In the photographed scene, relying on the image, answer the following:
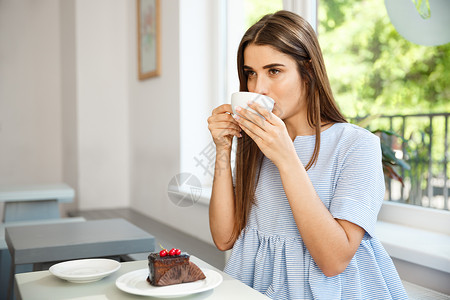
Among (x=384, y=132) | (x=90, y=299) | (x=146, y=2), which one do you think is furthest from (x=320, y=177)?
(x=146, y=2)

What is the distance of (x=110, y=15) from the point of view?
3742mm

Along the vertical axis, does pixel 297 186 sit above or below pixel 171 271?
above

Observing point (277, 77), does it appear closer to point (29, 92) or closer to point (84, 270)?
point (84, 270)

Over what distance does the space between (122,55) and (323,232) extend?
316 centimetres

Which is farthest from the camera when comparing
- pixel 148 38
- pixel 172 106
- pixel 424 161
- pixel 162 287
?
pixel 148 38

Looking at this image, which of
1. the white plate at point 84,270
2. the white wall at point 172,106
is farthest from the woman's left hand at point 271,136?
the white wall at point 172,106

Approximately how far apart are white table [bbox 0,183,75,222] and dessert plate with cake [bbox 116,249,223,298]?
5.74 ft

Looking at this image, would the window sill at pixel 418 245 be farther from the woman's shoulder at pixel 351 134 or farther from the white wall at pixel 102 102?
the white wall at pixel 102 102

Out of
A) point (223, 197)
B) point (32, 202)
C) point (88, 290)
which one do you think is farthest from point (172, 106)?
point (88, 290)

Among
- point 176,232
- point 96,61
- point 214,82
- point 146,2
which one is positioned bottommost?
point 176,232

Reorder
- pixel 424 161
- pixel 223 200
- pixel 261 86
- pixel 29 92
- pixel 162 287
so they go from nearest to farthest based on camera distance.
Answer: pixel 162 287 < pixel 261 86 < pixel 223 200 < pixel 424 161 < pixel 29 92

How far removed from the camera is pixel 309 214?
99 centimetres

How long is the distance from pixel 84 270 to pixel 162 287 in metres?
0.26

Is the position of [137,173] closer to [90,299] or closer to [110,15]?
[110,15]
